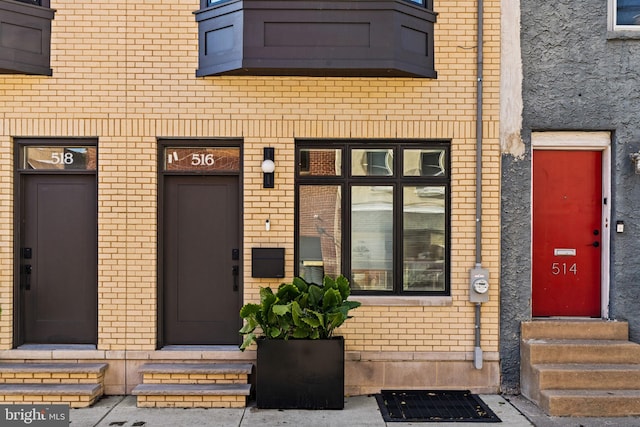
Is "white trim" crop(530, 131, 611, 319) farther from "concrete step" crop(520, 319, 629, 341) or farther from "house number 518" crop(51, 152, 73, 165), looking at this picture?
"house number 518" crop(51, 152, 73, 165)

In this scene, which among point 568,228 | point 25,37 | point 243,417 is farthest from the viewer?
point 568,228

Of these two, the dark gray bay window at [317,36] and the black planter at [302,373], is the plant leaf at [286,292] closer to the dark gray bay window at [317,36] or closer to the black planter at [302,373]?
the black planter at [302,373]

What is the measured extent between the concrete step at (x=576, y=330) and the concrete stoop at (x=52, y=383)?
513 cm

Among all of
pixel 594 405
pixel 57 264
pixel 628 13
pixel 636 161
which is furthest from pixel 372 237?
pixel 628 13

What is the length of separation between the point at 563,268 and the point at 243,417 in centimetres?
432

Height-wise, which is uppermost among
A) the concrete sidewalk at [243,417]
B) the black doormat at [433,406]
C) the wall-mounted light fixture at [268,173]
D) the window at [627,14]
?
the window at [627,14]

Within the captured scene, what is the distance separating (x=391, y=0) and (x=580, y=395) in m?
4.88

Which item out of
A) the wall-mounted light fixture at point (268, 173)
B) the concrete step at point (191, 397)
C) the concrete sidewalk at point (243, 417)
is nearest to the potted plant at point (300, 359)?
the concrete sidewalk at point (243, 417)

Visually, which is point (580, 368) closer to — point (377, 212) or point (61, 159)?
→ point (377, 212)

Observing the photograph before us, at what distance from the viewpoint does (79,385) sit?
253 inches

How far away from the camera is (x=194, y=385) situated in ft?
21.0

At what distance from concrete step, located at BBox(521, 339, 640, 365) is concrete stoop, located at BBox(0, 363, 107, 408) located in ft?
16.7

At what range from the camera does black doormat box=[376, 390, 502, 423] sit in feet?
19.3

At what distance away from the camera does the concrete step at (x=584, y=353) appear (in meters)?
6.43
